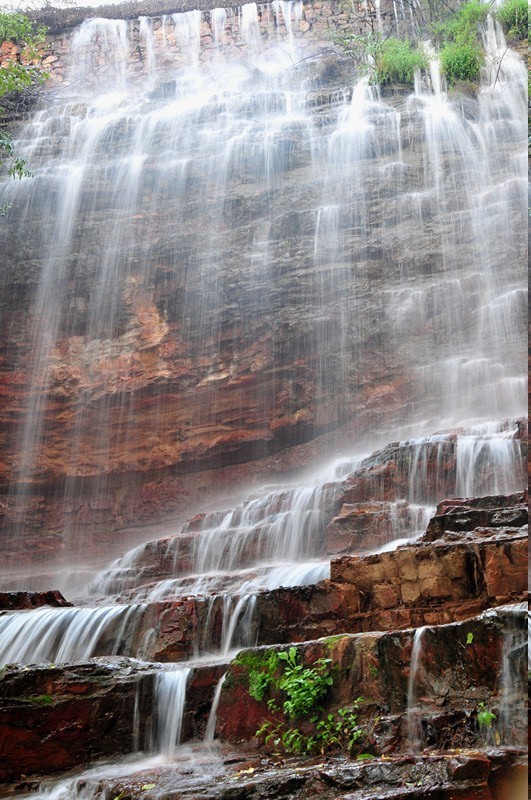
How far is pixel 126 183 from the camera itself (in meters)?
16.4

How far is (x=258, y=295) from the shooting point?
14.2m

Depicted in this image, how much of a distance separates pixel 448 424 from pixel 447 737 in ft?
25.9

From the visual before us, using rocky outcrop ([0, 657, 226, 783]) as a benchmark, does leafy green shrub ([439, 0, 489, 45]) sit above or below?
above

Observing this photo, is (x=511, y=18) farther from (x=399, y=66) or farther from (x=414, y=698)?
(x=414, y=698)

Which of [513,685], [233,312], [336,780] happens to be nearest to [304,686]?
[336,780]

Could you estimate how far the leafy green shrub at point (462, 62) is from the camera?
1625cm

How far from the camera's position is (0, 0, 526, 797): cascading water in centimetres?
1248

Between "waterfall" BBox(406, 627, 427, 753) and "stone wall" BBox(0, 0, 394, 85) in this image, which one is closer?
"waterfall" BBox(406, 627, 427, 753)

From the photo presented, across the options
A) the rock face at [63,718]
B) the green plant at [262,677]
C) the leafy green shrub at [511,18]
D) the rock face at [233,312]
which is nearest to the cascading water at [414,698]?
the green plant at [262,677]

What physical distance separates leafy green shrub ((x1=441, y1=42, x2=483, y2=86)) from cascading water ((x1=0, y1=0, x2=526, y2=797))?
1.07 ft

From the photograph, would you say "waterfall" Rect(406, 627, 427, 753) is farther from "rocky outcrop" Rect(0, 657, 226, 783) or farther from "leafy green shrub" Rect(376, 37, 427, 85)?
"leafy green shrub" Rect(376, 37, 427, 85)

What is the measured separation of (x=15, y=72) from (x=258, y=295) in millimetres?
5801

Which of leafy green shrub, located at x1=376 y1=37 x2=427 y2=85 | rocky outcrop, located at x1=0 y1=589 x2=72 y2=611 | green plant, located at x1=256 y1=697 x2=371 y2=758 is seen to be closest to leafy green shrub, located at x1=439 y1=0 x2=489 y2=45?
leafy green shrub, located at x1=376 y1=37 x2=427 y2=85

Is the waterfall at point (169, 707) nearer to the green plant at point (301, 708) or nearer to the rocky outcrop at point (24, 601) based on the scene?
the green plant at point (301, 708)
